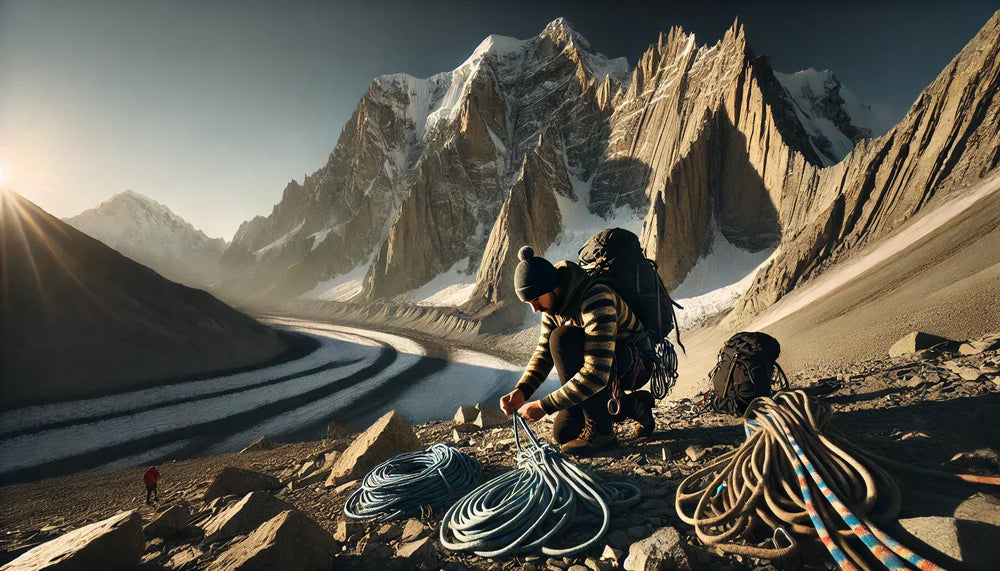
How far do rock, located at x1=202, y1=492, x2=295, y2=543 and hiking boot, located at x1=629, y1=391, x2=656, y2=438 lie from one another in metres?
3.38

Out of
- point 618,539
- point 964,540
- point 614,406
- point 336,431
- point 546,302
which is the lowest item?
point 336,431

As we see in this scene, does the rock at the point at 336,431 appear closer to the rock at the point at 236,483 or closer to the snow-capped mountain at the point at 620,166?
the rock at the point at 236,483

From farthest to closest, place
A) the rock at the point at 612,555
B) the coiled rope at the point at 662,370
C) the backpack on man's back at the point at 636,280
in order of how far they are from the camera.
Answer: the coiled rope at the point at 662,370, the backpack on man's back at the point at 636,280, the rock at the point at 612,555

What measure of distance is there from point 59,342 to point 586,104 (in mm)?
56587

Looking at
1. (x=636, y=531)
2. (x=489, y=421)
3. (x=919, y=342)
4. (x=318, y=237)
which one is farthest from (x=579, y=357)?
(x=318, y=237)

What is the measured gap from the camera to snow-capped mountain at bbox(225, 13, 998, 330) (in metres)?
15.1

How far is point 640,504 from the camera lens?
2.76 metres

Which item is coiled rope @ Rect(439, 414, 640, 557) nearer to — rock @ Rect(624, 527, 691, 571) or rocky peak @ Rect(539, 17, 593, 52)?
rock @ Rect(624, 527, 691, 571)

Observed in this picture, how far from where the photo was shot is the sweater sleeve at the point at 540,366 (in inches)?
134

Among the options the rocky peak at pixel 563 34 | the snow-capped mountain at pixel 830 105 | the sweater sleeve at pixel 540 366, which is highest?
the rocky peak at pixel 563 34

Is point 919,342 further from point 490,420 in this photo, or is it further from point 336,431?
point 336,431

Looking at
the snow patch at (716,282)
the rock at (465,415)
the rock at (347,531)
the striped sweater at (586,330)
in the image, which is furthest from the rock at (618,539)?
the snow patch at (716,282)

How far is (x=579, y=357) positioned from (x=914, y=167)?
59.6ft

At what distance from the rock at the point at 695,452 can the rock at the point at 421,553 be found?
2372mm
